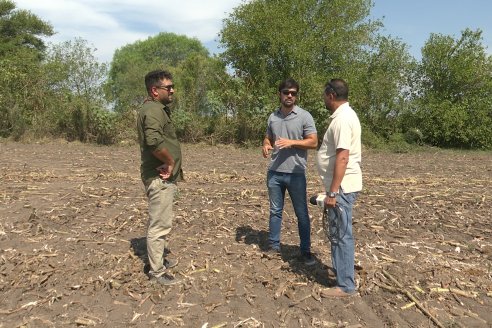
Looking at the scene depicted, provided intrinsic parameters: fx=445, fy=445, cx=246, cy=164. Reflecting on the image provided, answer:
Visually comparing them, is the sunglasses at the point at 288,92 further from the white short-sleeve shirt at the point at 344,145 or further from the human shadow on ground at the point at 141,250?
the human shadow on ground at the point at 141,250

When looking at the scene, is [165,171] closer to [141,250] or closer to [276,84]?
[141,250]

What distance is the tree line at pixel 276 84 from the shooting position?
18.8 m

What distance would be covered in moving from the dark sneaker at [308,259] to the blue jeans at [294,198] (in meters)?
0.05

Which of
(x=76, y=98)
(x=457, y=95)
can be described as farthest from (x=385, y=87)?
(x=76, y=98)

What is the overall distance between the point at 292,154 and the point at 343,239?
1.12 m

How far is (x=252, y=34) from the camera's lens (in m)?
20.5

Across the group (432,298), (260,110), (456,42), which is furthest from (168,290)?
(456,42)

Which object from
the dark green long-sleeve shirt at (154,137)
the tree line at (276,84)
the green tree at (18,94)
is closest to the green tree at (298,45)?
the tree line at (276,84)

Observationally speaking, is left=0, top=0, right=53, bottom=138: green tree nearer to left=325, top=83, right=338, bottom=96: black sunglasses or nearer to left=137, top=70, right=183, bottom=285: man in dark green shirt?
left=137, top=70, right=183, bottom=285: man in dark green shirt

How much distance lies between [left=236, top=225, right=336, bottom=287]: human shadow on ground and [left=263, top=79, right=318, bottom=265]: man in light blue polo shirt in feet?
0.33

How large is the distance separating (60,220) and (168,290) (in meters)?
2.55

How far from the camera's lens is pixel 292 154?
15.6ft

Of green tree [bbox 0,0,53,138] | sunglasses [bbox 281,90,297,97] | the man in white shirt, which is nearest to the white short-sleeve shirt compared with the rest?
the man in white shirt

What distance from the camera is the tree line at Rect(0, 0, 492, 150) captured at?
1881cm
